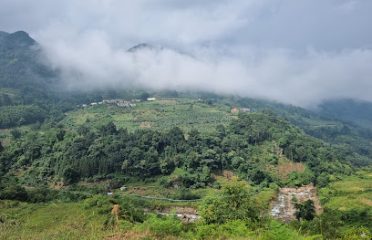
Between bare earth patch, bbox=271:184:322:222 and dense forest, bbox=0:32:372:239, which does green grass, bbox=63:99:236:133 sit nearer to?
dense forest, bbox=0:32:372:239

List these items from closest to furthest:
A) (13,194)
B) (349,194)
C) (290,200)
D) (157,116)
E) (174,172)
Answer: (13,194) < (349,194) < (290,200) < (174,172) < (157,116)

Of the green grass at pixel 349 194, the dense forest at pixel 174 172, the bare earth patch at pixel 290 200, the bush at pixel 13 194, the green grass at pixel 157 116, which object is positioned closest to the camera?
the bush at pixel 13 194

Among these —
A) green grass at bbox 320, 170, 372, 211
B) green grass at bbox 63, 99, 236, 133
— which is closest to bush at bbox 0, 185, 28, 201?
green grass at bbox 320, 170, 372, 211

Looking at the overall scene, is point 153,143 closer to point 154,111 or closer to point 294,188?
point 294,188

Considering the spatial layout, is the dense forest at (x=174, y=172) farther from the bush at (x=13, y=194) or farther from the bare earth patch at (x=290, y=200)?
the bare earth patch at (x=290, y=200)

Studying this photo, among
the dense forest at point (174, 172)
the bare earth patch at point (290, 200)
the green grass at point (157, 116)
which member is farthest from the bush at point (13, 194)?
the green grass at point (157, 116)

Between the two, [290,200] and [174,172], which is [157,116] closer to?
[174,172]

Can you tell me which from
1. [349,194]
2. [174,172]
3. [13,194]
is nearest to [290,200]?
[349,194]

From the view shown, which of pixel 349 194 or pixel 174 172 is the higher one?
pixel 174 172

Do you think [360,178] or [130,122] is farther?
[130,122]

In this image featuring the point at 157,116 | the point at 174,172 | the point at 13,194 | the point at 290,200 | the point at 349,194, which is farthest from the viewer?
the point at 157,116

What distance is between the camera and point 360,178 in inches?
3012

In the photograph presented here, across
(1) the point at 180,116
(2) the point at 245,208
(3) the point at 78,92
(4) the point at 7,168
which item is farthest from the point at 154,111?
(2) the point at 245,208

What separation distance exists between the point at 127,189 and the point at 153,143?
38.8ft
